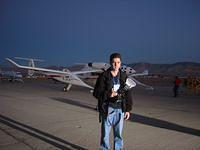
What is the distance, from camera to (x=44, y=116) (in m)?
10.1

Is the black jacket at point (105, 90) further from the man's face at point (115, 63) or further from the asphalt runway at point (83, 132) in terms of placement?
the asphalt runway at point (83, 132)

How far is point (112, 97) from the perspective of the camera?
14.7 feet

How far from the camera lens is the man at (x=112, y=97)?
4.47 metres

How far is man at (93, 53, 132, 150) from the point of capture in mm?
4469

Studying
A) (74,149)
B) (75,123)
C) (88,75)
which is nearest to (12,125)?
(75,123)

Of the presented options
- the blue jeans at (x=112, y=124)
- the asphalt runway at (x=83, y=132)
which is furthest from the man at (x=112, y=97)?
the asphalt runway at (x=83, y=132)

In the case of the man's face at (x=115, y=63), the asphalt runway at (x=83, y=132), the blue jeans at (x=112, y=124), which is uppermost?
the man's face at (x=115, y=63)

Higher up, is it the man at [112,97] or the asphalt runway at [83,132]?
the man at [112,97]

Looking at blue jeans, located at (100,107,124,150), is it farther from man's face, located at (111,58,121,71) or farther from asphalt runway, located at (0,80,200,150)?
asphalt runway, located at (0,80,200,150)

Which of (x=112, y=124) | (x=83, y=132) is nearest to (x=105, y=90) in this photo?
(x=112, y=124)

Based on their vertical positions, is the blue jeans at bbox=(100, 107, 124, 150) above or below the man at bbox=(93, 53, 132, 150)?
below

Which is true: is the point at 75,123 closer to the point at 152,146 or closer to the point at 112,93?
the point at 152,146

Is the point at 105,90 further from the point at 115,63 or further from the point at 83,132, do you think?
the point at 83,132

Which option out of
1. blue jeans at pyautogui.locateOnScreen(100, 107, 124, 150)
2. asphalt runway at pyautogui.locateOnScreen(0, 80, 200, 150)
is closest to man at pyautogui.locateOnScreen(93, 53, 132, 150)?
blue jeans at pyautogui.locateOnScreen(100, 107, 124, 150)
